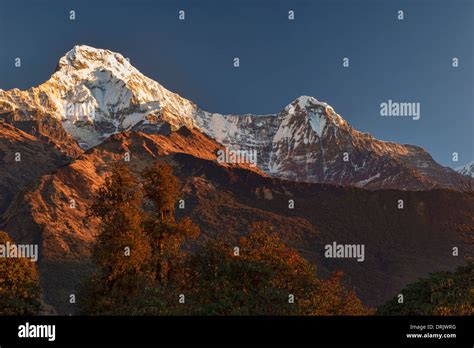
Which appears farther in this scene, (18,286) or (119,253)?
(18,286)

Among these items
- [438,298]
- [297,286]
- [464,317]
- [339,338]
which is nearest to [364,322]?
[339,338]

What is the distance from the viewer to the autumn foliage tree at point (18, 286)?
151ft

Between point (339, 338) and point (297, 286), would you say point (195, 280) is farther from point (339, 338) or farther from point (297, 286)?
point (339, 338)

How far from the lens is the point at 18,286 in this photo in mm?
49875

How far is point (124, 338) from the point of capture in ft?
53.7

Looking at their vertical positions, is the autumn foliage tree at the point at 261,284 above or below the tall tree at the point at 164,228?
below

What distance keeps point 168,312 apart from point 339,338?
55.5ft

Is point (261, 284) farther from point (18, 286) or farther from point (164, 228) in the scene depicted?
point (18, 286)

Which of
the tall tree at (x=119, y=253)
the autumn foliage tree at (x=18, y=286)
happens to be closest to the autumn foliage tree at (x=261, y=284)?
the tall tree at (x=119, y=253)

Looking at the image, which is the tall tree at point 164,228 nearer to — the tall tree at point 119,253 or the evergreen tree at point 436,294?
the tall tree at point 119,253

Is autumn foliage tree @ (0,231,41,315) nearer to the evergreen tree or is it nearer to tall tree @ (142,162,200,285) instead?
tall tree @ (142,162,200,285)

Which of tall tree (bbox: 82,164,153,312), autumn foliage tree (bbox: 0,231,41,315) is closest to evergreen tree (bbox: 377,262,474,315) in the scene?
tall tree (bbox: 82,164,153,312)

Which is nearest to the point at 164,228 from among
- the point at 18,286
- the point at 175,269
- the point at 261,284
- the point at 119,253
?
the point at 175,269

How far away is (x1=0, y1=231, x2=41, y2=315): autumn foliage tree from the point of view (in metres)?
45.9
